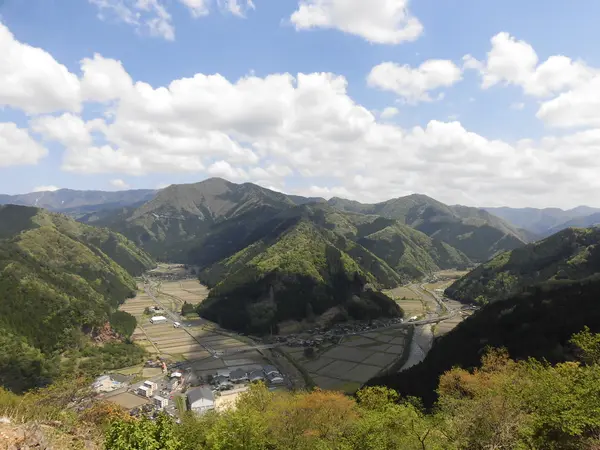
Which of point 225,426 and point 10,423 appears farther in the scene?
point 225,426

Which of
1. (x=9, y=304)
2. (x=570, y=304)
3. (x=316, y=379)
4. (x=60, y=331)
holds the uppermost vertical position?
(x=570, y=304)

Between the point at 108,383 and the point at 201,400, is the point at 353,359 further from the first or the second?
the point at 108,383

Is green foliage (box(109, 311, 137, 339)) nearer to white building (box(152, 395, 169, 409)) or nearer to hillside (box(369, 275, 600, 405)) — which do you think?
white building (box(152, 395, 169, 409))

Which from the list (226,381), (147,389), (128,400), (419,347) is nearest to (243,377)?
(226,381)

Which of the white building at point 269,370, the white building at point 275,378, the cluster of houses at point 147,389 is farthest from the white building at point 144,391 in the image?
the white building at point 269,370

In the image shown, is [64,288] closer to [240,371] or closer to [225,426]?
[240,371]

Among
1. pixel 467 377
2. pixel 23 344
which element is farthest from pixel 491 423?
pixel 23 344
